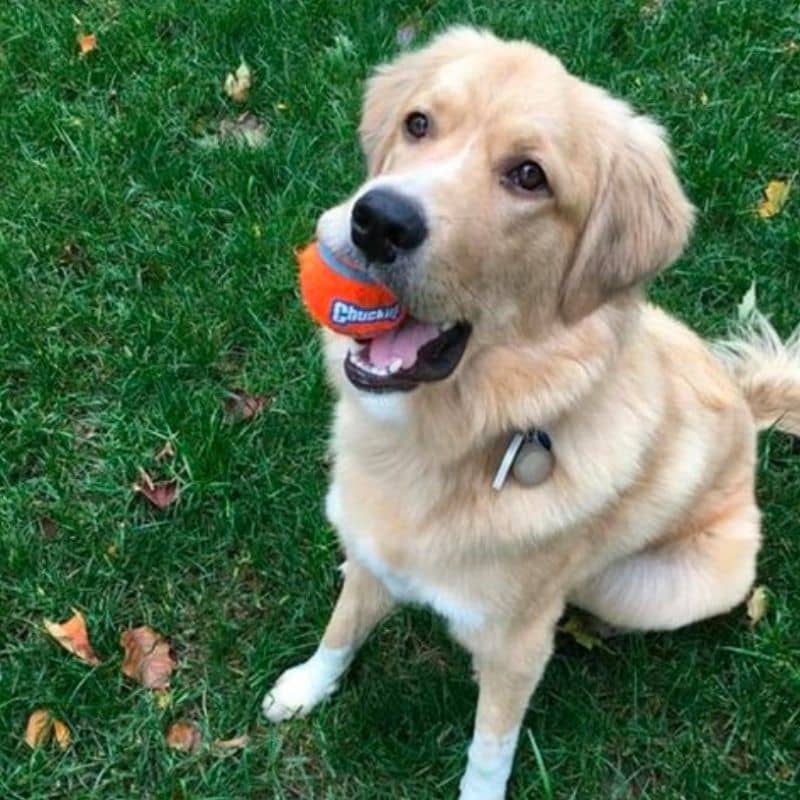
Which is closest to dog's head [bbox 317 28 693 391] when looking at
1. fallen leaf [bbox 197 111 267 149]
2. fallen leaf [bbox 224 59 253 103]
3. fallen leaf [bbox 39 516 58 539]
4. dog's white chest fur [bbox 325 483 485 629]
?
dog's white chest fur [bbox 325 483 485 629]

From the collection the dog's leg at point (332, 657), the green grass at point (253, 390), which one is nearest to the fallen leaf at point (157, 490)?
the green grass at point (253, 390)

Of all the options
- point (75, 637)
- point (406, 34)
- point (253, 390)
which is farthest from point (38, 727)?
point (406, 34)

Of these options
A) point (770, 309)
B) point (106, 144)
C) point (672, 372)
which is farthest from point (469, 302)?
point (106, 144)

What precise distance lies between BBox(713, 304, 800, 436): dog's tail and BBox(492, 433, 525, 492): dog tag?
1.02m

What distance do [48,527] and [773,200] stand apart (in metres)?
2.59

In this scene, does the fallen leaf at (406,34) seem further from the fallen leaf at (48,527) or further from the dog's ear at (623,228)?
the dog's ear at (623,228)

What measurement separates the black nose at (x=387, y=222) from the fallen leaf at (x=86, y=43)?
2.86m

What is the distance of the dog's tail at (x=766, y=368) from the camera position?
12.1 ft

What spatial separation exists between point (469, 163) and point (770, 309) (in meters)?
2.04

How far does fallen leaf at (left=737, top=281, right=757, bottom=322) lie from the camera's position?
4215 mm

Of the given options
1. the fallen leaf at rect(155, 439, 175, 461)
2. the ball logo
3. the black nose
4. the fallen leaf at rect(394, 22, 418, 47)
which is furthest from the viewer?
the fallen leaf at rect(394, 22, 418, 47)

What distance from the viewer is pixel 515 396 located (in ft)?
9.00

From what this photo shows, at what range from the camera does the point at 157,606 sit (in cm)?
369

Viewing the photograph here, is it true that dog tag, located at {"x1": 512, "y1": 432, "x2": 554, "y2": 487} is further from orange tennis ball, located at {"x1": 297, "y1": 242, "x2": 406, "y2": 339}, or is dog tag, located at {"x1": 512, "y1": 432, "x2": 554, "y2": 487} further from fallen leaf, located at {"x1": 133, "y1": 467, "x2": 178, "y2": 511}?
fallen leaf, located at {"x1": 133, "y1": 467, "x2": 178, "y2": 511}
